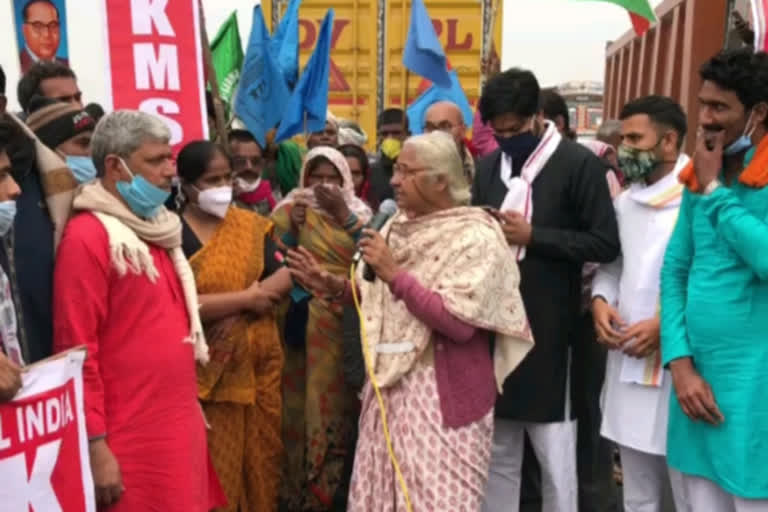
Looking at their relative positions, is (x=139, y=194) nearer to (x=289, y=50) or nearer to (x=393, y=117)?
(x=289, y=50)

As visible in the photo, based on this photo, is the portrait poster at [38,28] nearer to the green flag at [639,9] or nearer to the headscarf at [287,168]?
the headscarf at [287,168]

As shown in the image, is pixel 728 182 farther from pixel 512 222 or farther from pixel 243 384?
pixel 243 384

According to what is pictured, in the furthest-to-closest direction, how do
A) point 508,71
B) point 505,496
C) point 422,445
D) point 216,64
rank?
point 216,64 → point 505,496 → point 508,71 → point 422,445

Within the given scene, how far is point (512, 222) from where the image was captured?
333 centimetres

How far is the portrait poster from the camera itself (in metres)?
4.38

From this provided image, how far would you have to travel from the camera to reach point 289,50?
5.39 meters

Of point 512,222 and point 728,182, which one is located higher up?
point 728,182

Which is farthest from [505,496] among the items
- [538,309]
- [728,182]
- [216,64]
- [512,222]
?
[216,64]

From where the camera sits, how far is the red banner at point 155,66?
142 inches

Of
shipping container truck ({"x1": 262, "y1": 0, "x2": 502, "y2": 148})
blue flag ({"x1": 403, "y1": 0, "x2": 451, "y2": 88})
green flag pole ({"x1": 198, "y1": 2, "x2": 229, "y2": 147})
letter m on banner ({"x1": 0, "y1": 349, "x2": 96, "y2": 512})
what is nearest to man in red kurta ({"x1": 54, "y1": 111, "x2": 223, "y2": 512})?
letter m on banner ({"x1": 0, "y1": 349, "x2": 96, "y2": 512})

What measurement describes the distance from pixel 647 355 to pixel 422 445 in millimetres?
964

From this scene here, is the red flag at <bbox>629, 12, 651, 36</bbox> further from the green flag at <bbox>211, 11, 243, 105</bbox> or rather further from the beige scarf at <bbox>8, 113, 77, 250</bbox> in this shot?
the beige scarf at <bbox>8, 113, 77, 250</bbox>

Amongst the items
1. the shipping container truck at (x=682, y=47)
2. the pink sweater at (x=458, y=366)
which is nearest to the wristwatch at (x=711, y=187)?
the pink sweater at (x=458, y=366)

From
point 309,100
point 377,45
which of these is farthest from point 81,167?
point 377,45
